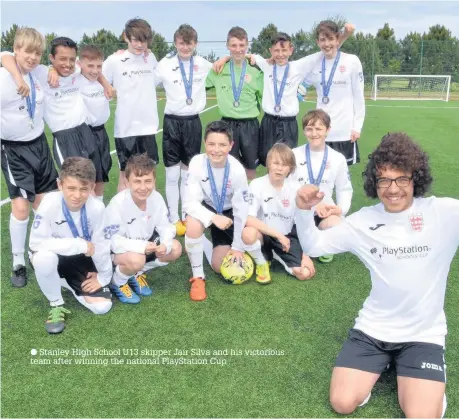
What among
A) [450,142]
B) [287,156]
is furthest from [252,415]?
[450,142]

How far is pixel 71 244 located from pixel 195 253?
100 cm

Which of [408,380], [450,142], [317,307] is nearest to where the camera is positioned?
[408,380]

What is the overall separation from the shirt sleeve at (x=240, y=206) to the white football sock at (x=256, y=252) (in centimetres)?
7

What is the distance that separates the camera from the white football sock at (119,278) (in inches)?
155

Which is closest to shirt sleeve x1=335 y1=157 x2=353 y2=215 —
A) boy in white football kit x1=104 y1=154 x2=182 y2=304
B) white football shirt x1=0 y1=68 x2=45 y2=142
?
boy in white football kit x1=104 y1=154 x2=182 y2=304

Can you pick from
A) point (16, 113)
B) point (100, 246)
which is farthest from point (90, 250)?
point (16, 113)

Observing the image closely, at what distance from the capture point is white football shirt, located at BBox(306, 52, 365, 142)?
17.3 feet

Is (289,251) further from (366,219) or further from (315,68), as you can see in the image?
(315,68)

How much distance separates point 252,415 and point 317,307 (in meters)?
1.30

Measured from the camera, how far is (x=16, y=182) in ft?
13.9

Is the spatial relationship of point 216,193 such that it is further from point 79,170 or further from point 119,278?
point 79,170

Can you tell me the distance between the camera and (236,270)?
4.20m

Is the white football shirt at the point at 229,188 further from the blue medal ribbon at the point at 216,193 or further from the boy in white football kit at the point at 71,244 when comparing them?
the boy in white football kit at the point at 71,244

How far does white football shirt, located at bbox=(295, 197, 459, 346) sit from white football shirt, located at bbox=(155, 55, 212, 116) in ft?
9.74
